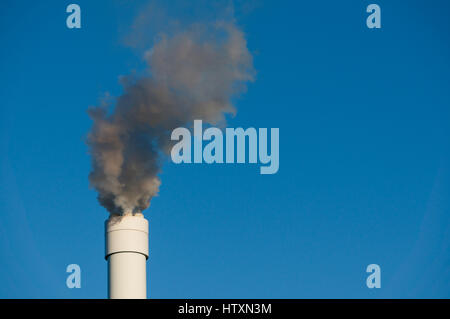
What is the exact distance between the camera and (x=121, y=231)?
37188 millimetres

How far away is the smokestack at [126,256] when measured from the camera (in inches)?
1427

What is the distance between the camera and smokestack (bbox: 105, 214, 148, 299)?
119ft

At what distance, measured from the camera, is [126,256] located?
36.8 metres
